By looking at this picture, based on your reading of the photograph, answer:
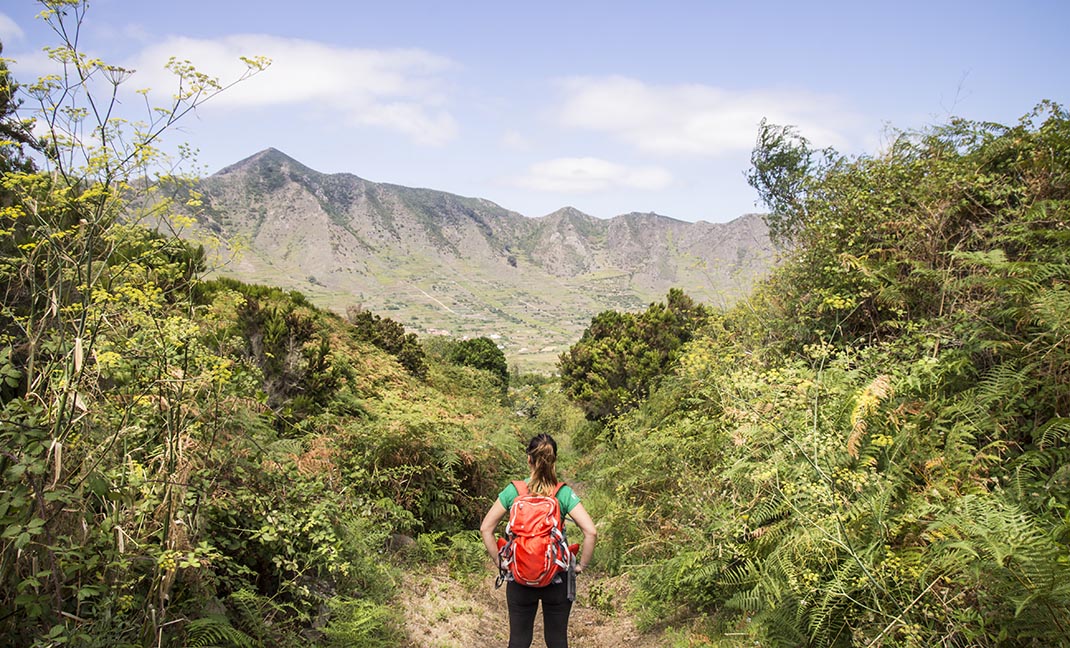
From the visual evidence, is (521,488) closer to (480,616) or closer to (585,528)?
(585,528)

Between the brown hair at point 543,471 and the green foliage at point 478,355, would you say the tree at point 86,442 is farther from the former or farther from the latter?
the green foliage at point 478,355

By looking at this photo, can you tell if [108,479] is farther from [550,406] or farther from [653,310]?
[550,406]

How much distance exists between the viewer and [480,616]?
22.4ft

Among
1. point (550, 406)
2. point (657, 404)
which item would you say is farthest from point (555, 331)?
point (657, 404)

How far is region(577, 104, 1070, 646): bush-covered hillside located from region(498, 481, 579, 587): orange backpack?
1578mm

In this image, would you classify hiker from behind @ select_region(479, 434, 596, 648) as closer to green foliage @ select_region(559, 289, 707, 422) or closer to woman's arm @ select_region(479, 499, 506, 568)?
woman's arm @ select_region(479, 499, 506, 568)

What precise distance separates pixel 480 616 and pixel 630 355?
14287 millimetres

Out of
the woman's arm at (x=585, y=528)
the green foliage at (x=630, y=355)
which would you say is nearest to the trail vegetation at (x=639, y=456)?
the woman's arm at (x=585, y=528)

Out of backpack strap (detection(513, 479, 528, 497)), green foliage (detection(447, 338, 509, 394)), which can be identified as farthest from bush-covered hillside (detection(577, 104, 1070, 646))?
green foliage (detection(447, 338, 509, 394))

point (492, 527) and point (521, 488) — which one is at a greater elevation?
point (521, 488)

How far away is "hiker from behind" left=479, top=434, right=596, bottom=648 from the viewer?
12.6ft

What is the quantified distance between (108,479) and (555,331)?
639ft

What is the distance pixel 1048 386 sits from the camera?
4555 mm

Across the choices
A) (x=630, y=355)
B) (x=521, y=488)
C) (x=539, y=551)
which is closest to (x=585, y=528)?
(x=539, y=551)
